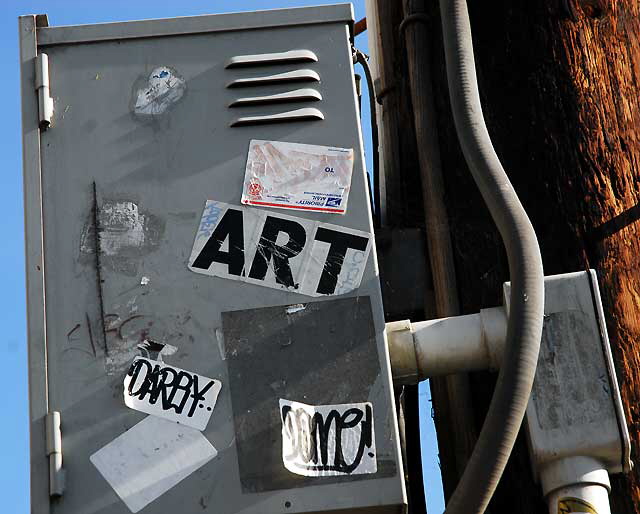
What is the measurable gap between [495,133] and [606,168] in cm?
28

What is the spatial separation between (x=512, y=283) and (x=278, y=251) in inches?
19.3

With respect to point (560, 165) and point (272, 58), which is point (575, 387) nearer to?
point (560, 165)

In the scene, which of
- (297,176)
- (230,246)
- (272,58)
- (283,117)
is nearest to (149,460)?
(230,246)

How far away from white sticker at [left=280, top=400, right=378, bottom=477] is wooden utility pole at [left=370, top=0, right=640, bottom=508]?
0.39m

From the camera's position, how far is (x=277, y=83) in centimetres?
252

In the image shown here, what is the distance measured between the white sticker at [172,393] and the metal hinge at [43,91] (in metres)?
0.58

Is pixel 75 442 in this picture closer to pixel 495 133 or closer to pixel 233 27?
pixel 233 27

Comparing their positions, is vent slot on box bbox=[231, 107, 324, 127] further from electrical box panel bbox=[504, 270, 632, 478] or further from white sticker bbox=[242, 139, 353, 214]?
electrical box panel bbox=[504, 270, 632, 478]

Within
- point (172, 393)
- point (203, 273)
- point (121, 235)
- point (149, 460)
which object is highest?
point (121, 235)

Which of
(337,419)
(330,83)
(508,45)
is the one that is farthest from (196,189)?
(508,45)

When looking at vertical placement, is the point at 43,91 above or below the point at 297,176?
above

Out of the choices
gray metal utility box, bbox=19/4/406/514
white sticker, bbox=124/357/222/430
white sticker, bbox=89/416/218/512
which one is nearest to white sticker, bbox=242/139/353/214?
gray metal utility box, bbox=19/4/406/514

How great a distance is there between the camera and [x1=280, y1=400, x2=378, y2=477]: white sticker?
225 centimetres

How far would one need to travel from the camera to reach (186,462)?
7.36 feet
